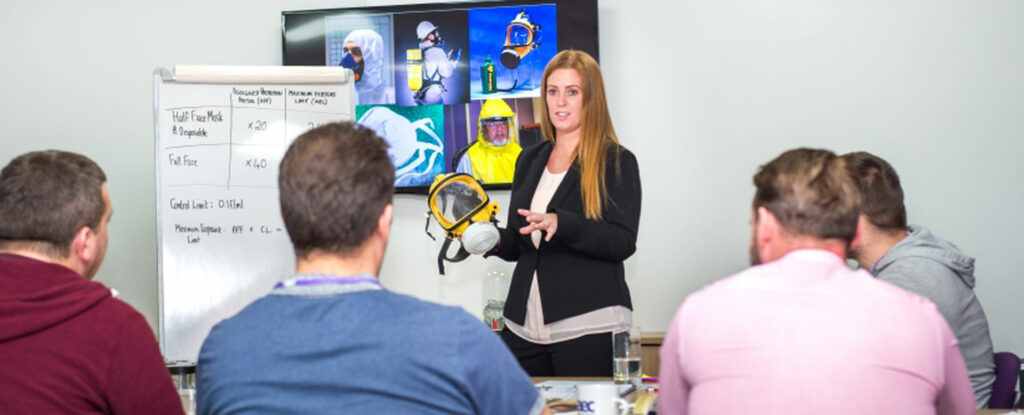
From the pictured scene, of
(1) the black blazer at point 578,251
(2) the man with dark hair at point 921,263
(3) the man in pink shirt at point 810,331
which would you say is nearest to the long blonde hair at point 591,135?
Answer: (1) the black blazer at point 578,251

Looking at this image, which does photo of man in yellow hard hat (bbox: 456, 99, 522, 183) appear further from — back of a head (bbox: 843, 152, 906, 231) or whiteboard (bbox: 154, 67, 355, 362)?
back of a head (bbox: 843, 152, 906, 231)

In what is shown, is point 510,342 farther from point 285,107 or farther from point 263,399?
point 263,399

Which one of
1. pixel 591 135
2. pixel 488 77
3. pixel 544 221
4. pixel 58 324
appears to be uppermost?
pixel 488 77

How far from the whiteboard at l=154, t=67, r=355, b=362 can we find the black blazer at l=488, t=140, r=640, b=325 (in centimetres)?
85

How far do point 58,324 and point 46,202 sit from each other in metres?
0.25

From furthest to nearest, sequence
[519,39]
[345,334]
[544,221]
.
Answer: [519,39] → [544,221] → [345,334]

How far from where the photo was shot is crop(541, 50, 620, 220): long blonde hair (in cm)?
254

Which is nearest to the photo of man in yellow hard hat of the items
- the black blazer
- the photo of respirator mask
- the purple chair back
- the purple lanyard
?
the photo of respirator mask

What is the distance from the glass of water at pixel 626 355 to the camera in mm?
2027

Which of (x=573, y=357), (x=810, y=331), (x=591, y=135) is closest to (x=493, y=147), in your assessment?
(x=591, y=135)

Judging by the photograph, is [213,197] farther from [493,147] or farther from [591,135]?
[591,135]

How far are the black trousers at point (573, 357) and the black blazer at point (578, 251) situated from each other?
8 cm

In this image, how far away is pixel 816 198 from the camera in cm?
127

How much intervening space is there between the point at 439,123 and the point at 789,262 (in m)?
2.55
